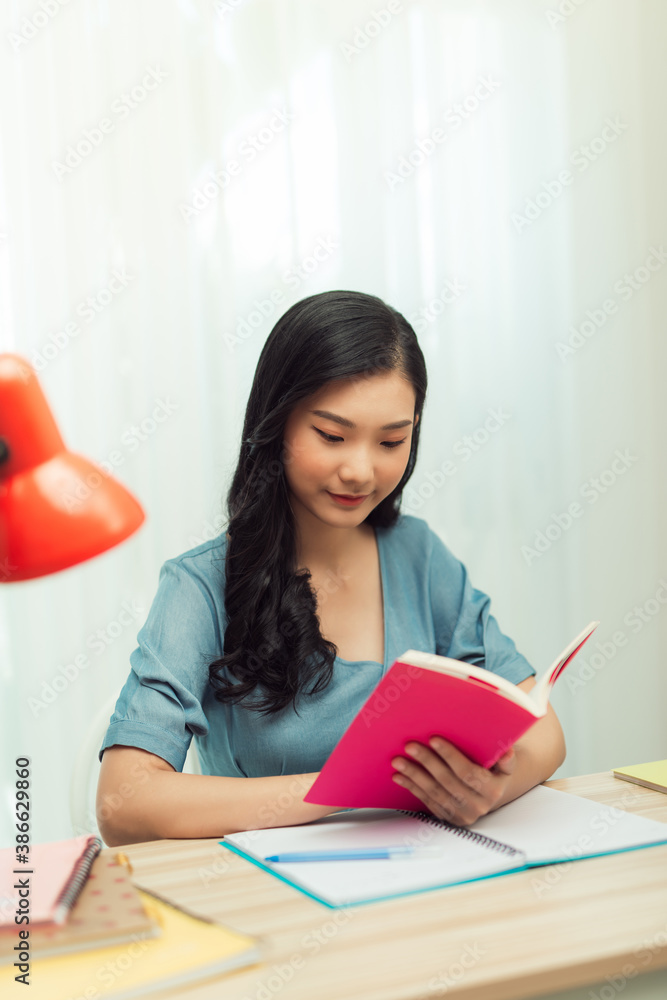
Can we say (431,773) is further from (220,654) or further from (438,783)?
(220,654)

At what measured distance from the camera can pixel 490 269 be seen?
2.39 m

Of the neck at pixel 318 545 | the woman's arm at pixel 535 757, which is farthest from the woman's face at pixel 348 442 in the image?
the woman's arm at pixel 535 757

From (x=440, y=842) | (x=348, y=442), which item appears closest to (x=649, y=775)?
(x=440, y=842)

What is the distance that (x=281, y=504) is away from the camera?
4.65ft

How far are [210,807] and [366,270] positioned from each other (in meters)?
1.50

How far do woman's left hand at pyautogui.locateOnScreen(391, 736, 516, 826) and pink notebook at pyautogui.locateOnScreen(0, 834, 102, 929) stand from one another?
336 millimetres

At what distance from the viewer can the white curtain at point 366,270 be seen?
6.61 ft

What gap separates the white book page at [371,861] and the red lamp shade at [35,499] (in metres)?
0.45

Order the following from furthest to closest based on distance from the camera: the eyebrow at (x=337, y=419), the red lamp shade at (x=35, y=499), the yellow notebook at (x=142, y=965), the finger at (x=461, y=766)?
the eyebrow at (x=337, y=419) < the finger at (x=461, y=766) < the yellow notebook at (x=142, y=965) < the red lamp shade at (x=35, y=499)

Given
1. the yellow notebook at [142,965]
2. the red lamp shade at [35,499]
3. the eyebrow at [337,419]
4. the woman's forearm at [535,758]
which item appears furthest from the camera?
the eyebrow at [337,419]

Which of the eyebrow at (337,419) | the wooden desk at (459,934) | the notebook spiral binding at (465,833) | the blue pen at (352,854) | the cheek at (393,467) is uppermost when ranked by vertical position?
the eyebrow at (337,419)

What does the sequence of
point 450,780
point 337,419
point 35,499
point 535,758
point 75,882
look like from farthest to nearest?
point 337,419, point 535,758, point 450,780, point 75,882, point 35,499

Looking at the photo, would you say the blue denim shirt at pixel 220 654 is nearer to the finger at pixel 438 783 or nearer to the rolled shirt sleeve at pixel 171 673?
the rolled shirt sleeve at pixel 171 673

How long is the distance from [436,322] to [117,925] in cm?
181
